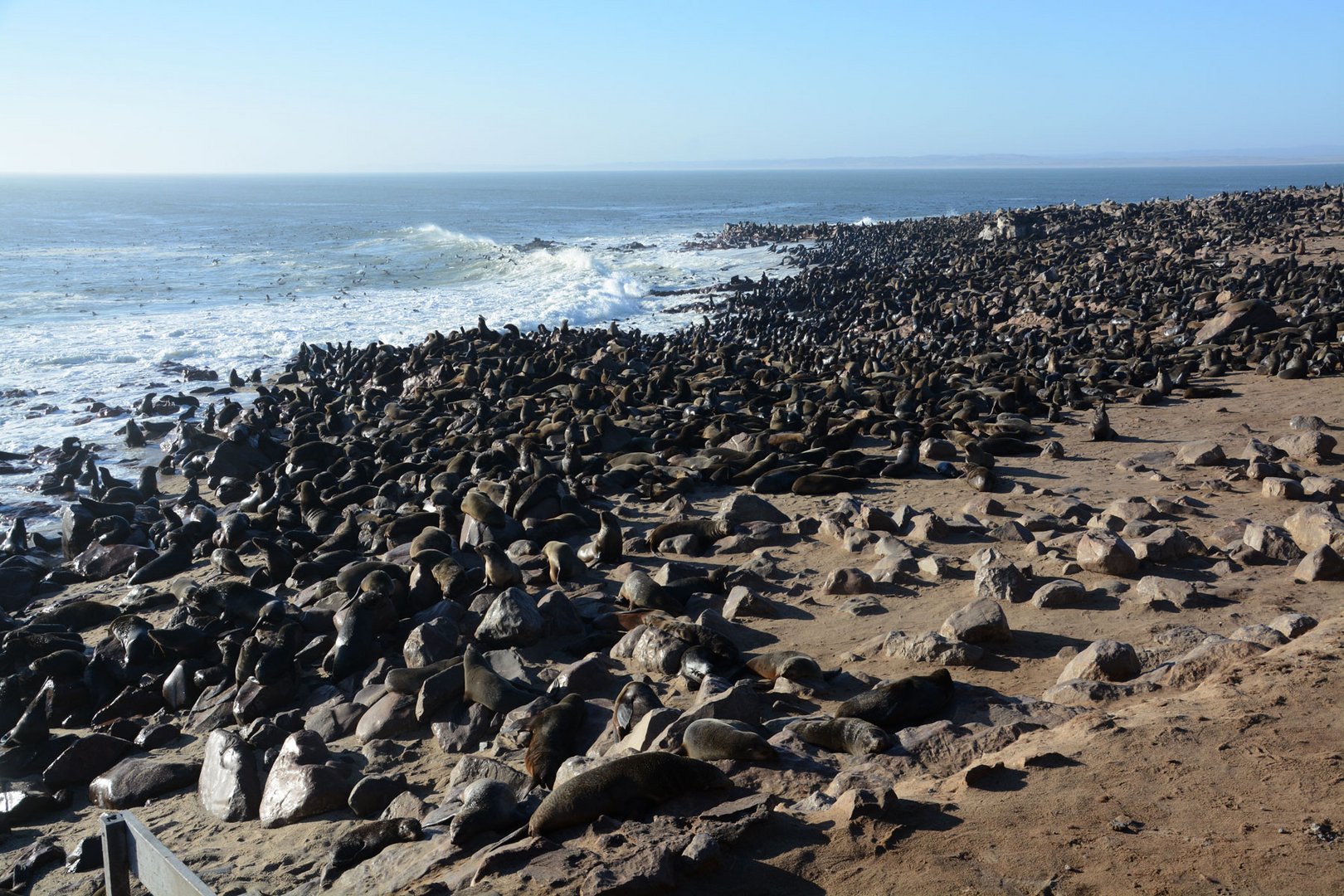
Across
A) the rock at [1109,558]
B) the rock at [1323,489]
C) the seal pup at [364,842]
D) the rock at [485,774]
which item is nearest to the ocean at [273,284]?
the rock at [485,774]

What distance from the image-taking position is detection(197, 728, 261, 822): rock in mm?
5098

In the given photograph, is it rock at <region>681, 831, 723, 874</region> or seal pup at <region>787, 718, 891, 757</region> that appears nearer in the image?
rock at <region>681, 831, 723, 874</region>

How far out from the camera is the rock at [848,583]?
676cm

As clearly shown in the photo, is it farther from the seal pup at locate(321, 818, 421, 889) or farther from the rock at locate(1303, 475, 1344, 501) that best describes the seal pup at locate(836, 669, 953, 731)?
the rock at locate(1303, 475, 1344, 501)

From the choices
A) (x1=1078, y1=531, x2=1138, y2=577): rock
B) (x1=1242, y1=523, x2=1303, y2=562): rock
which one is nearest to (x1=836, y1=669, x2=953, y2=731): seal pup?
(x1=1078, y1=531, x2=1138, y2=577): rock

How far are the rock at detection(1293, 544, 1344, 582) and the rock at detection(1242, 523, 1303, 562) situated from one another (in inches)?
15.2

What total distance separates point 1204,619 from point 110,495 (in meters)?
12.1

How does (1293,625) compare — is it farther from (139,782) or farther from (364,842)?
(139,782)

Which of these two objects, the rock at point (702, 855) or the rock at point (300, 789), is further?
the rock at point (300, 789)

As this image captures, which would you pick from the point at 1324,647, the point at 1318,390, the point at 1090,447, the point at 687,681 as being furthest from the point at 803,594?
the point at 1318,390

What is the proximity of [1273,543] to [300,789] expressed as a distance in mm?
6319

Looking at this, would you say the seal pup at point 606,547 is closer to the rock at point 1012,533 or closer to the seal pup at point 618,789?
the rock at point 1012,533

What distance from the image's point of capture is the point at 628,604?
687cm

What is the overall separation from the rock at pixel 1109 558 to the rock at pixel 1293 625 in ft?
4.05
